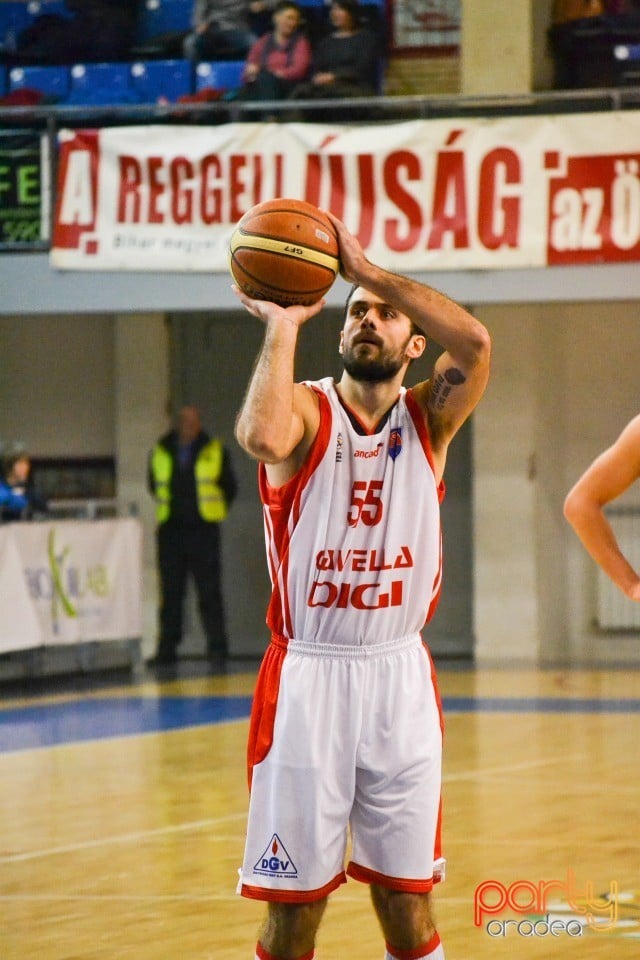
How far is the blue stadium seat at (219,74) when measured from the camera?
48.7 ft

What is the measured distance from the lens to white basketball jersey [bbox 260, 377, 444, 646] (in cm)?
402

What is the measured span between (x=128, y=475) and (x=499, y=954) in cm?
1064

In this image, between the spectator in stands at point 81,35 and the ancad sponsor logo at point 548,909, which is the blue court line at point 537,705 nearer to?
the ancad sponsor logo at point 548,909

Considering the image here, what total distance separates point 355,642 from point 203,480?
10353mm

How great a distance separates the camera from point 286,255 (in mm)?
3902

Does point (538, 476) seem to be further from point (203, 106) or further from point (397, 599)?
point (397, 599)

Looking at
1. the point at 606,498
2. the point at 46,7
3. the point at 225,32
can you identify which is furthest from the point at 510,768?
the point at 46,7

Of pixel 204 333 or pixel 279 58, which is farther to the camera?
pixel 204 333

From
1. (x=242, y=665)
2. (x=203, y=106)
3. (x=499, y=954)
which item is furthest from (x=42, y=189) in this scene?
(x=499, y=954)

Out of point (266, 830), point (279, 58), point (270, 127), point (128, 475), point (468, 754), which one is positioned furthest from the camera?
point (128, 475)

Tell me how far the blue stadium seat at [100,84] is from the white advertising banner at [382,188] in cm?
207

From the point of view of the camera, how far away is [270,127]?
41.2 ft

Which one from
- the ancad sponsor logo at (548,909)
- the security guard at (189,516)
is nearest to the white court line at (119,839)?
the ancad sponsor logo at (548,909)

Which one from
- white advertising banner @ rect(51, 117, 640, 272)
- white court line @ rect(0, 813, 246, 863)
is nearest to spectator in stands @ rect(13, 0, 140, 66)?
white advertising banner @ rect(51, 117, 640, 272)
